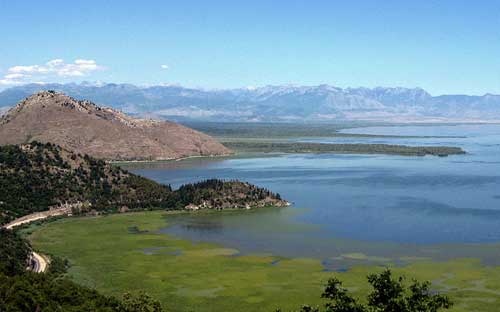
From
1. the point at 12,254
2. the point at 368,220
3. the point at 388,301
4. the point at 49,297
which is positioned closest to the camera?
the point at 388,301

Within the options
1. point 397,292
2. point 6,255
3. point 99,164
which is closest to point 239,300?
point 6,255

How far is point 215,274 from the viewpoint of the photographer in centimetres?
7975

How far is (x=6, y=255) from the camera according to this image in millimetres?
75500

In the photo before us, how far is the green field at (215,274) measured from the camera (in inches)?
2697

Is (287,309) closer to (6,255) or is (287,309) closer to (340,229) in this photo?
(6,255)

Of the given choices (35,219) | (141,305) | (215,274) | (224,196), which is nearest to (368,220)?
(224,196)

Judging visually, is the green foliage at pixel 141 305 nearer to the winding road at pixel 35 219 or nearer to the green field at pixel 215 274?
the green field at pixel 215 274

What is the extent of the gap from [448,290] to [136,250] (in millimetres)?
43349

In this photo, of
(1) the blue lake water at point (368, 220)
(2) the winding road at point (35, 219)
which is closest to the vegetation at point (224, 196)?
(1) the blue lake water at point (368, 220)

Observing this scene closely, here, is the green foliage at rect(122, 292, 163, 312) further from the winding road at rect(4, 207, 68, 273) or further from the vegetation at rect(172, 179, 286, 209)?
the vegetation at rect(172, 179, 286, 209)

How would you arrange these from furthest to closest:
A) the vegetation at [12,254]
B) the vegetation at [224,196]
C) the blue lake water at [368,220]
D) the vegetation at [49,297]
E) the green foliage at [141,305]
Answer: the vegetation at [224,196], the blue lake water at [368,220], the vegetation at [12,254], the green foliage at [141,305], the vegetation at [49,297]

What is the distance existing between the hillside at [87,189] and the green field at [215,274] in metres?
22.8

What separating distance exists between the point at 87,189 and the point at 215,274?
2494 inches

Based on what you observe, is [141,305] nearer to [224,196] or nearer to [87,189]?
[224,196]
